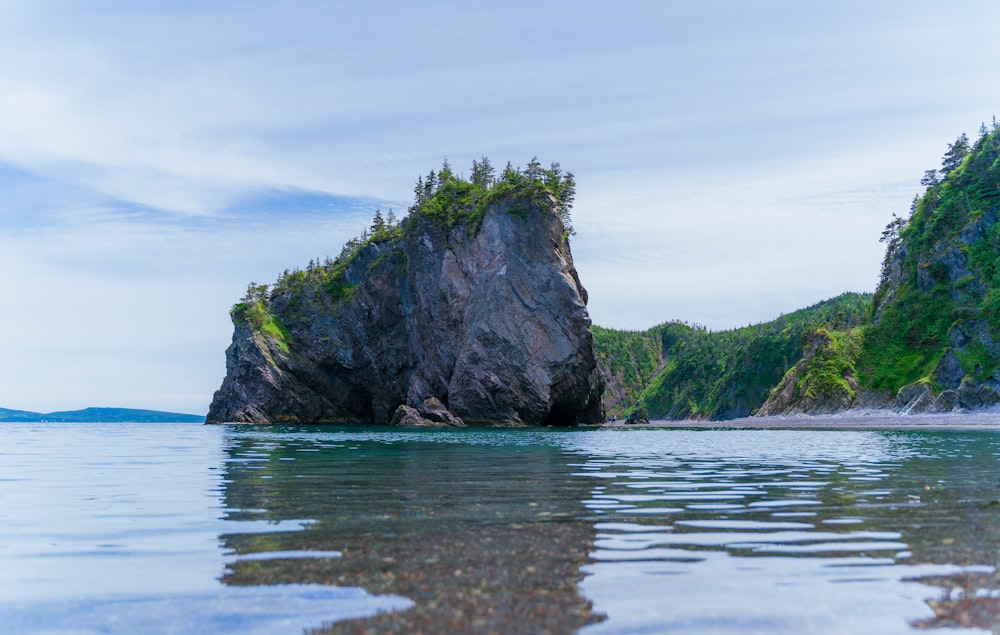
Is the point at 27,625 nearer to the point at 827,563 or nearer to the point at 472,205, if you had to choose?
the point at 827,563

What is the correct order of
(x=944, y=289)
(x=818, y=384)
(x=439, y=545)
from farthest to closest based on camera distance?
(x=818, y=384), (x=944, y=289), (x=439, y=545)

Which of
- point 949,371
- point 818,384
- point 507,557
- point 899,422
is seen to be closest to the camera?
point 507,557

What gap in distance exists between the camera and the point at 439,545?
33.6ft

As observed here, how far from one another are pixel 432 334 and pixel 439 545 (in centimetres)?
11680

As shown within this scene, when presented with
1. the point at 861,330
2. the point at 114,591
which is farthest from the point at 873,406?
the point at 114,591

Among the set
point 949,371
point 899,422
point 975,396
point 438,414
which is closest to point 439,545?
point 899,422

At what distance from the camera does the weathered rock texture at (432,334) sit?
4424 inches

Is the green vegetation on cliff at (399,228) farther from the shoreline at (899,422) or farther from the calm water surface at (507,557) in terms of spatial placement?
the calm water surface at (507,557)

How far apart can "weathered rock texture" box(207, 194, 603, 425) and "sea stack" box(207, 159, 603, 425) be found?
0.22m

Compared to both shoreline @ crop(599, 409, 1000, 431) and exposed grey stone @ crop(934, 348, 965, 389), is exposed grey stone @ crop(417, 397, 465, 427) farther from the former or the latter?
exposed grey stone @ crop(934, 348, 965, 389)

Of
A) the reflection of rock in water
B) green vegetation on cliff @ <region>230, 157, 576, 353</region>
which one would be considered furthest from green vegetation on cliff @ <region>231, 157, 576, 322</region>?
the reflection of rock in water

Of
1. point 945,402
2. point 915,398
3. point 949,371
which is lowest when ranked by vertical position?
point 945,402

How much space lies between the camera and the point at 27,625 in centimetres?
707

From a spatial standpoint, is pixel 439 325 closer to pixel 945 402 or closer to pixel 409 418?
pixel 409 418
